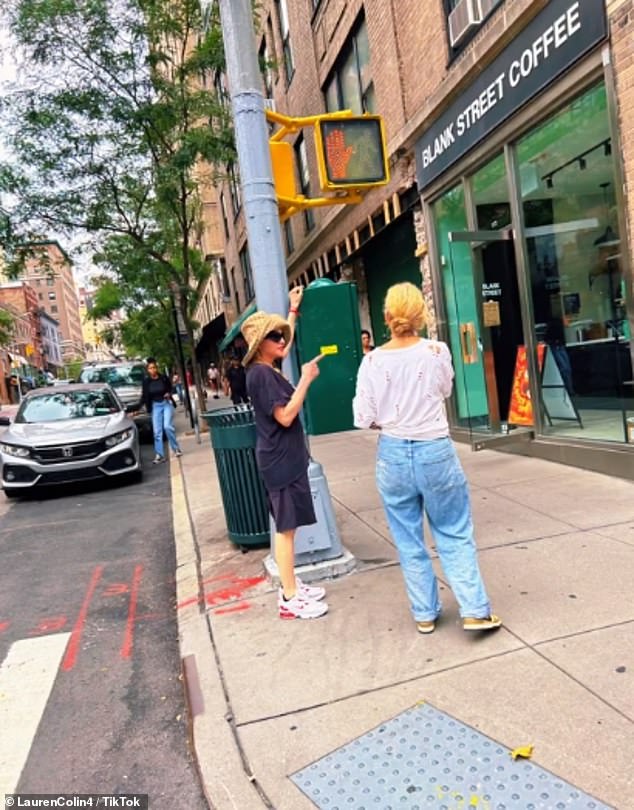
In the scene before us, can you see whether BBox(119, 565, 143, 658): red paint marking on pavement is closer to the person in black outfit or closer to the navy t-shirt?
the navy t-shirt

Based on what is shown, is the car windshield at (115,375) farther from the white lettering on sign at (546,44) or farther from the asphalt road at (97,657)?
the white lettering on sign at (546,44)

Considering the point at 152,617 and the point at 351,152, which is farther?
the point at 351,152

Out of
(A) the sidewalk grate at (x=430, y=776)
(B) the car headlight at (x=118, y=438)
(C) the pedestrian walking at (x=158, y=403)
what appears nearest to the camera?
(A) the sidewalk grate at (x=430, y=776)

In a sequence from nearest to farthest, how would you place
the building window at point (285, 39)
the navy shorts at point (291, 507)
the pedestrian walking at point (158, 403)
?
the navy shorts at point (291, 507) < the pedestrian walking at point (158, 403) < the building window at point (285, 39)

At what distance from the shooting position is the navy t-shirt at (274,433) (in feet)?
12.0

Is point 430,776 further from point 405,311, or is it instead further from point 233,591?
point 233,591

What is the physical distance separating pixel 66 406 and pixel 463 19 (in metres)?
7.39

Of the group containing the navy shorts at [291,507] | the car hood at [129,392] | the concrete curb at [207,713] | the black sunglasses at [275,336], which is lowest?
the concrete curb at [207,713]

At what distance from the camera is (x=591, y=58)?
558cm

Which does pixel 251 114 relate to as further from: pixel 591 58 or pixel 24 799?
pixel 24 799

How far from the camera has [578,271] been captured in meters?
6.81

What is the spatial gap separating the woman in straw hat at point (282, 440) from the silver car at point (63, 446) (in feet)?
18.1

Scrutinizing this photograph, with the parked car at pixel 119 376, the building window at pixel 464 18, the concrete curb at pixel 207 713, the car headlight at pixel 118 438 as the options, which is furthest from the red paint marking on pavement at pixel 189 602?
the parked car at pixel 119 376

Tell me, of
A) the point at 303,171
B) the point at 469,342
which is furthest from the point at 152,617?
the point at 303,171
